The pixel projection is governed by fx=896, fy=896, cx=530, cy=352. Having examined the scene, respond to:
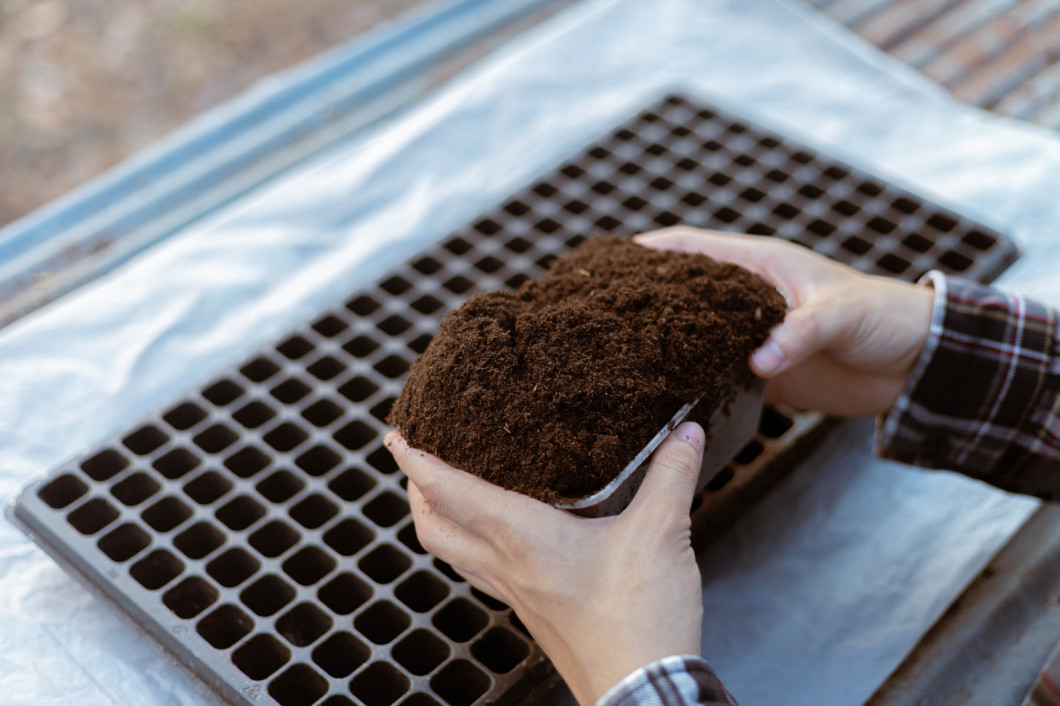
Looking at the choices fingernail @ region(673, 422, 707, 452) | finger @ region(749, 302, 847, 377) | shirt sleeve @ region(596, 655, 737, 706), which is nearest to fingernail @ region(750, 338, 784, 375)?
finger @ region(749, 302, 847, 377)

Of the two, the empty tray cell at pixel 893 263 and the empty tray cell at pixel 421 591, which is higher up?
the empty tray cell at pixel 893 263

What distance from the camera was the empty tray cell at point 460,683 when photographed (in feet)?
3.00

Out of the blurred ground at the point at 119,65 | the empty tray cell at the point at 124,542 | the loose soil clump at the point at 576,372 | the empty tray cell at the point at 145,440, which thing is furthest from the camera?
the blurred ground at the point at 119,65

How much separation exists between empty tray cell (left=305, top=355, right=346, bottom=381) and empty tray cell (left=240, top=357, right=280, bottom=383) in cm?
5

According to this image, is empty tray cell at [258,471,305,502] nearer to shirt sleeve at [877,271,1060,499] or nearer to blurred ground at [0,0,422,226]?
shirt sleeve at [877,271,1060,499]

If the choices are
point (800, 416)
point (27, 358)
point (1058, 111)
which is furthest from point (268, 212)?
point (1058, 111)

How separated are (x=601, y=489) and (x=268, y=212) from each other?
0.93 meters

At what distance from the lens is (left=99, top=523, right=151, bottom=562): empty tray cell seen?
1009mm

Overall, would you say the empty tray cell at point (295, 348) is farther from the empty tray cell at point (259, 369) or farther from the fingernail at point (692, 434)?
the fingernail at point (692, 434)

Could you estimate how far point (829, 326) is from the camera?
3.18ft

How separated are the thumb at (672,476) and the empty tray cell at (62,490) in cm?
69

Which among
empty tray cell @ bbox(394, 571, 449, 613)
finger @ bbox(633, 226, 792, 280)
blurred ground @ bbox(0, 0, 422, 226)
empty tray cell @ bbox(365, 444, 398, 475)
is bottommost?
blurred ground @ bbox(0, 0, 422, 226)

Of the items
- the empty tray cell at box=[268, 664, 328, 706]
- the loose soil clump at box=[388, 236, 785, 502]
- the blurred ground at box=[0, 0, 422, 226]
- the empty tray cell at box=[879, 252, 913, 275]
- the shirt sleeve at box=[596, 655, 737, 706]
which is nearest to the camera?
the shirt sleeve at box=[596, 655, 737, 706]

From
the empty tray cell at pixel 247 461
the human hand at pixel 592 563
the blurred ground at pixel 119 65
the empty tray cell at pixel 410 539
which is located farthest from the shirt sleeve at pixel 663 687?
the blurred ground at pixel 119 65
